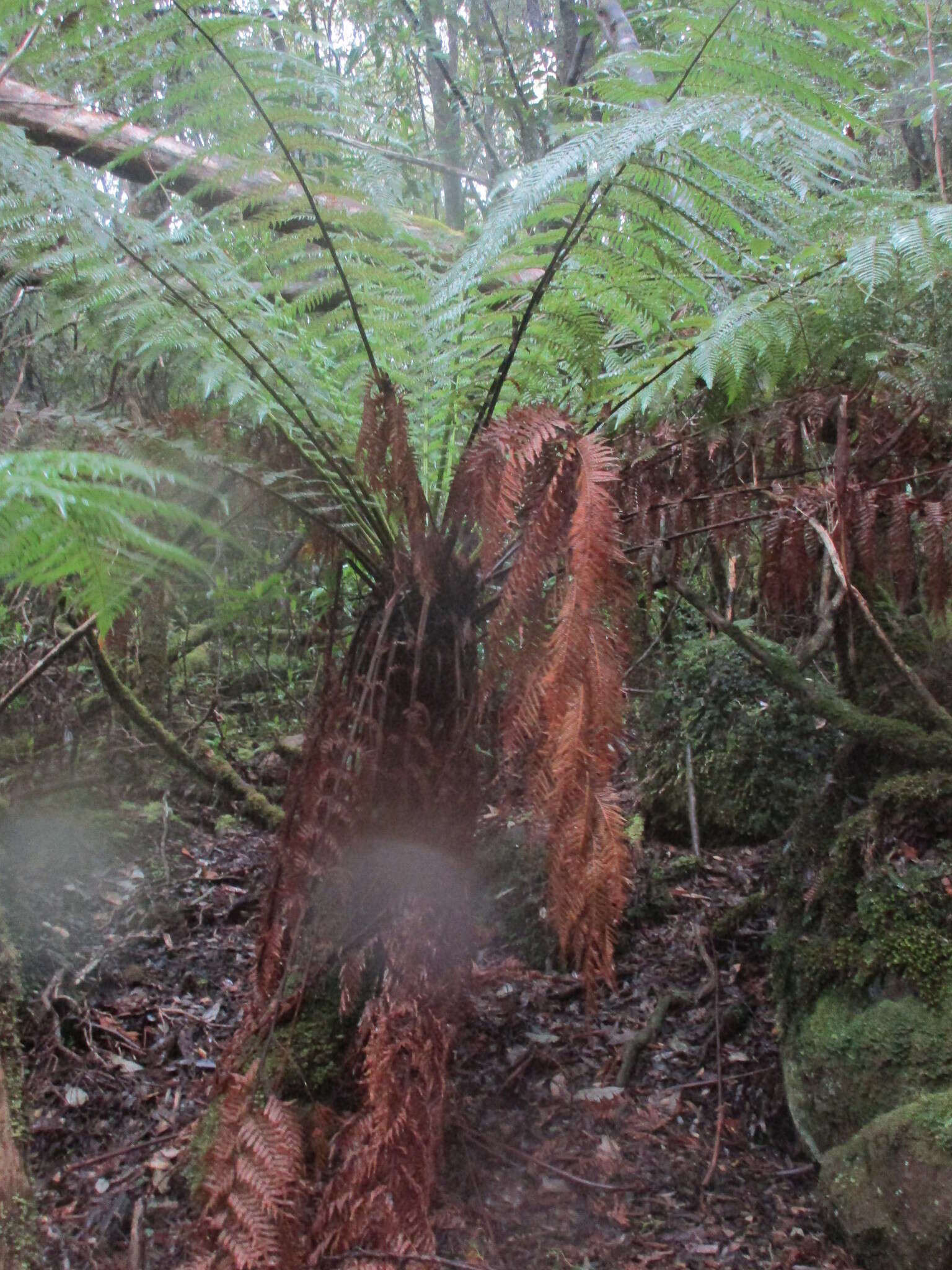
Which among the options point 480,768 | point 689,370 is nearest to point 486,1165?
point 480,768

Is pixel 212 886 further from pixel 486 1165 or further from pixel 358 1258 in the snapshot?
pixel 358 1258

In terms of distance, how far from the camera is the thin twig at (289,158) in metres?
1.58

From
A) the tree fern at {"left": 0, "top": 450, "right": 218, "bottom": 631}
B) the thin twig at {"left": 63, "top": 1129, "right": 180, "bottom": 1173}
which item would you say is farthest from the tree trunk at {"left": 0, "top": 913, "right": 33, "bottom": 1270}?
A: the tree fern at {"left": 0, "top": 450, "right": 218, "bottom": 631}

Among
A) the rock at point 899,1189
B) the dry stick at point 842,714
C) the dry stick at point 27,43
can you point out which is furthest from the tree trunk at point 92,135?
the rock at point 899,1189

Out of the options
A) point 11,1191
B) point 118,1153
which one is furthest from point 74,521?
point 118,1153

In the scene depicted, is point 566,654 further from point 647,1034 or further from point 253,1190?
point 647,1034

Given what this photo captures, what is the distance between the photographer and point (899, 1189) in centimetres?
150

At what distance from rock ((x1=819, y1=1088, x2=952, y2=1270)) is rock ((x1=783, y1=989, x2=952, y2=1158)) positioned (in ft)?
0.22

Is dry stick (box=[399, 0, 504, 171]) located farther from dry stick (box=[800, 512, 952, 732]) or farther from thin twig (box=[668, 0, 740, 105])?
dry stick (box=[800, 512, 952, 732])

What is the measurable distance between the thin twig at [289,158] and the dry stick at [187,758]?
1.69 metres

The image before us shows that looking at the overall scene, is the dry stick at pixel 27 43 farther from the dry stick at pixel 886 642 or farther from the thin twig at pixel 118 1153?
the thin twig at pixel 118 1153

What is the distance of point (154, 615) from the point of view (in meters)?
2.41

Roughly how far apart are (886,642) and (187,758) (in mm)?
2559

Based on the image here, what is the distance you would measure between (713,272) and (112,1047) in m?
2.68
